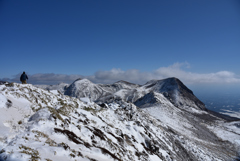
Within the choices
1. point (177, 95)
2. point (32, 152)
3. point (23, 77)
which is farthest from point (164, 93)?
point (32, 152)

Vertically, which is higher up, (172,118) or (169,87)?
(169,87)


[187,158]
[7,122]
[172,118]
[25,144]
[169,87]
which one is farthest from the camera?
[169,87]

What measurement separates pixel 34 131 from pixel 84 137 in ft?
21.9

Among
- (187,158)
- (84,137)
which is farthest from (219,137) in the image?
(84,137)

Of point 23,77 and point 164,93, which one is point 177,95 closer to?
point 164,93

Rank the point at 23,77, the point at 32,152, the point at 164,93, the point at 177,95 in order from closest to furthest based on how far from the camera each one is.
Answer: the point at 32,152, the point at 23,77, the point at 177,95, the point at 164,93

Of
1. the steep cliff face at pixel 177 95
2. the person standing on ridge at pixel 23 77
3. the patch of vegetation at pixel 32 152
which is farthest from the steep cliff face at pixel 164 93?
the patch of vegetation at pixel 32 152

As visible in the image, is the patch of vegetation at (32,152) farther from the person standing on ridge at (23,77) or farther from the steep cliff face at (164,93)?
the steep cliff face at (164,93)

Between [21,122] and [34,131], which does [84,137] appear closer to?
[34,131]

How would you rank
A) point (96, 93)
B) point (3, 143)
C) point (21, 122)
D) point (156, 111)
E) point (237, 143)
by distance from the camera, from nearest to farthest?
point (3, 143) < point (21, 122) < point (237, 143) < point (156, 111) < point (96, 93)

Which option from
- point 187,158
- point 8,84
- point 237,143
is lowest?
point 237,143

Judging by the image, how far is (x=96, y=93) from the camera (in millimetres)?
196625

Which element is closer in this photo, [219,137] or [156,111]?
[219,137]

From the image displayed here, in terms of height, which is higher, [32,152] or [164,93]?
[32,152]
